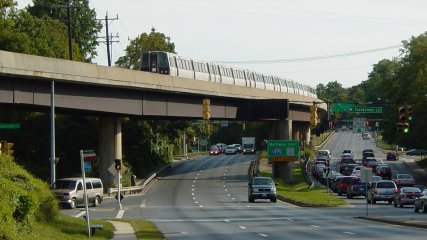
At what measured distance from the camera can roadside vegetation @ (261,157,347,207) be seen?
5800 centimetres

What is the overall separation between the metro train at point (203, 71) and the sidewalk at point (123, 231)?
32828mm

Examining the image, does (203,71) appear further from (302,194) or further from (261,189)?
(261,189)

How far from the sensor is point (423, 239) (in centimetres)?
2797

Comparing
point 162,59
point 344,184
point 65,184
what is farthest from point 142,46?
point 65,184

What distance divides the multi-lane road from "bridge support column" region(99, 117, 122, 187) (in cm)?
362

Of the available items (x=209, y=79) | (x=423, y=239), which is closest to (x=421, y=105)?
(x=209, y=79)

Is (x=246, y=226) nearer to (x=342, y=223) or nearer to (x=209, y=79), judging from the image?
(x=342, y=223)

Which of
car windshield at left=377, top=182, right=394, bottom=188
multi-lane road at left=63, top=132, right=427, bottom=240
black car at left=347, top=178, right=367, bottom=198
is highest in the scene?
car windshield at left=377, top=182, right=394, bottom=188

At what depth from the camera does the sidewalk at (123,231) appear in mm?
32094

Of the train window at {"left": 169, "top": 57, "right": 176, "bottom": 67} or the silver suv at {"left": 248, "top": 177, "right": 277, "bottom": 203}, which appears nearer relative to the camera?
the silver suv at {"left": 248, "top": 177, "right": 277, "bottom": 203}

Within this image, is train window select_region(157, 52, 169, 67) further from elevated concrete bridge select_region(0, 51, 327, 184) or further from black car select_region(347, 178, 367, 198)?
black car select_region(347, 178, 367, 198)

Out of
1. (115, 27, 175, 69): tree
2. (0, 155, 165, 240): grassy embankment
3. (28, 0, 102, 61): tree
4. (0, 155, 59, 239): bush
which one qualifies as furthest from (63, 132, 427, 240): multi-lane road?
(28, 0, 102, 61): tree

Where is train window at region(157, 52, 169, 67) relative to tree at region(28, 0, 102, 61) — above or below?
below

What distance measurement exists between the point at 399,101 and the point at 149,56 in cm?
4399
